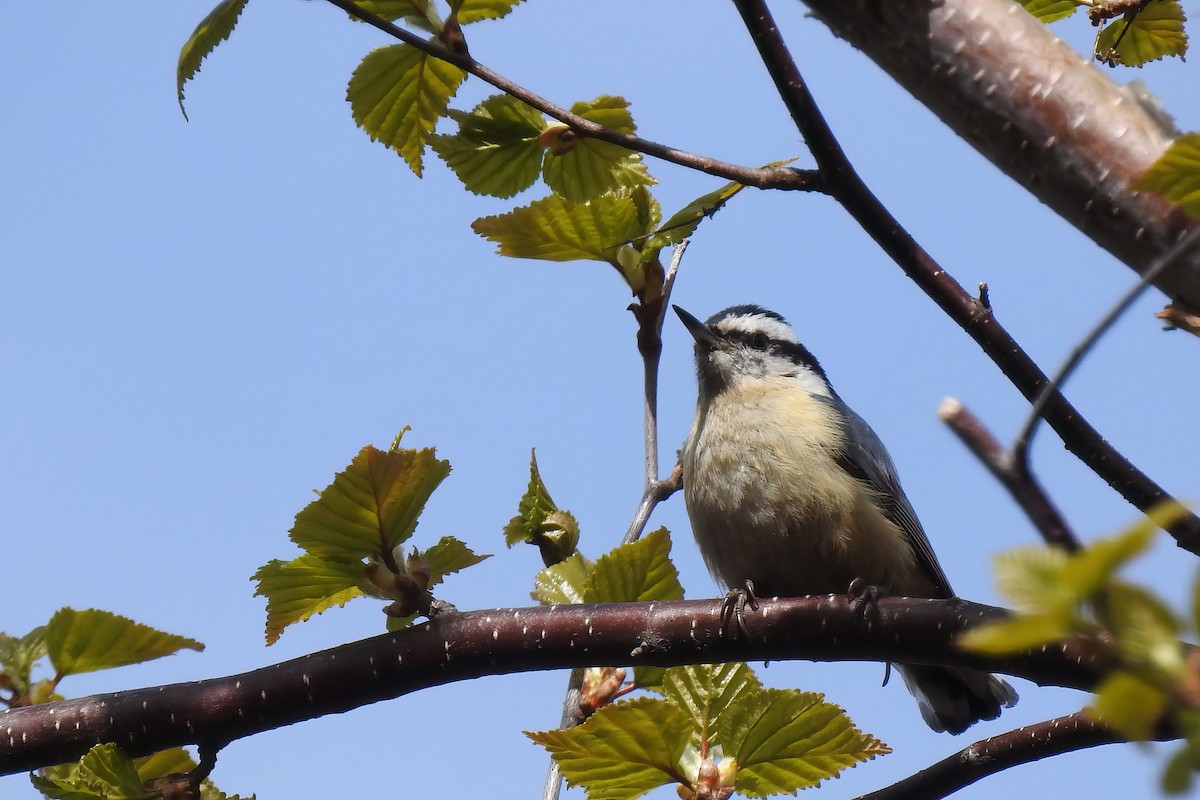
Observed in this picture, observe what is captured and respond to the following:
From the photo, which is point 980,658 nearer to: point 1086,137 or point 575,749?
point 575,749

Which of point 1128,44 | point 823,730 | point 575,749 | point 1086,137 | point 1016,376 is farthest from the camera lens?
point 1128,44

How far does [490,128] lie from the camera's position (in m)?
2.72

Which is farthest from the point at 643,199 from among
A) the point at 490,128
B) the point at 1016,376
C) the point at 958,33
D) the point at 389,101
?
the point at 958,33

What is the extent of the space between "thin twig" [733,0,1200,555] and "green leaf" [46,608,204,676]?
5.73 feet

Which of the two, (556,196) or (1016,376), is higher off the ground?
(556,196)

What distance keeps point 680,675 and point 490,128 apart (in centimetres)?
138

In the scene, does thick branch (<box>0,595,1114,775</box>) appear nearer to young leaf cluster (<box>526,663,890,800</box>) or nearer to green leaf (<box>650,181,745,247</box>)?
young leaf cluster (<box>526,663,890,800</box>)

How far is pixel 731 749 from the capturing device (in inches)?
97.1

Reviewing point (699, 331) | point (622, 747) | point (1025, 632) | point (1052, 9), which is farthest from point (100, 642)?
point (699, 331)

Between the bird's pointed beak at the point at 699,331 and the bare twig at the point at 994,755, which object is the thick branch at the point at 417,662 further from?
the bird's pointed beak at the point at 699,331

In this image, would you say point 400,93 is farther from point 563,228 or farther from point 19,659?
point 19,659

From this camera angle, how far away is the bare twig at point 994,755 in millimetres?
2373

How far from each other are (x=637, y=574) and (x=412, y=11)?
4.50 ft

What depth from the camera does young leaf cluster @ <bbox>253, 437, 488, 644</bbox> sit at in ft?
7.66
